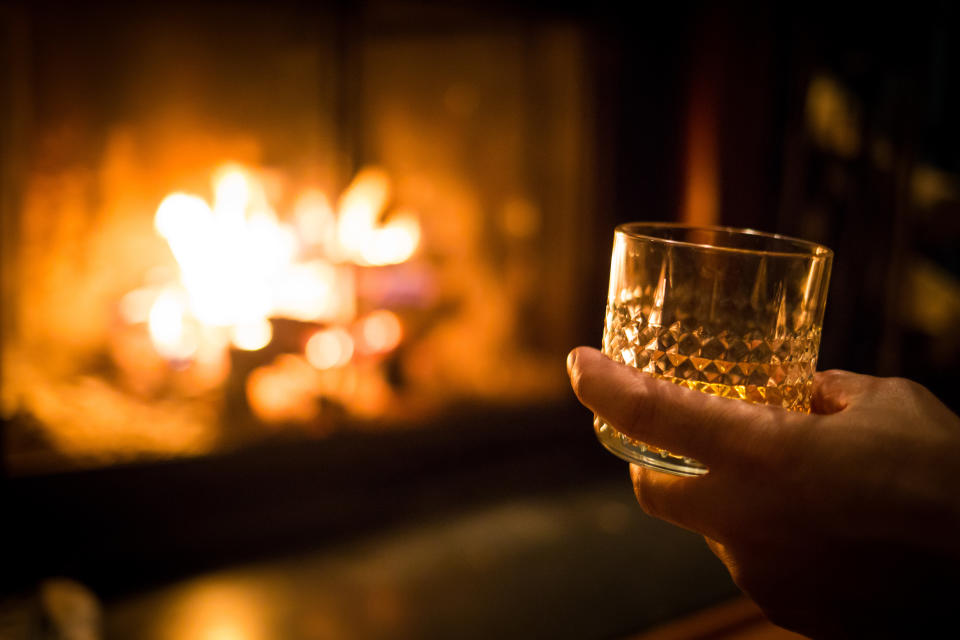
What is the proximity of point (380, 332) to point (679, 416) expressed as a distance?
152 cm

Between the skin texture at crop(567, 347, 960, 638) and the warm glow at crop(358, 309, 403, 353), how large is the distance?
139 centimetres

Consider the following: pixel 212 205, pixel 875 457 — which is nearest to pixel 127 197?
pixel 212 205

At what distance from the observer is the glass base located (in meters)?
0.71

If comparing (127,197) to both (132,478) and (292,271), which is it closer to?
(292,271)

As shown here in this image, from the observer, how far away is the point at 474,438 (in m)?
2.12

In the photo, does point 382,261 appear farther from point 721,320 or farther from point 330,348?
point 721,320

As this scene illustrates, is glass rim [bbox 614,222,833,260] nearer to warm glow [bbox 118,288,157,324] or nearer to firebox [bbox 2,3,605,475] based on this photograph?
firebox [bbox 2,3,605,475]

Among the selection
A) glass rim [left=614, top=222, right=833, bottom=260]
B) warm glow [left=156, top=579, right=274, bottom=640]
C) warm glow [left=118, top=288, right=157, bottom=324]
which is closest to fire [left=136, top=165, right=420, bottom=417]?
warm glow [left=118, top=288, right=157, bottom=324]

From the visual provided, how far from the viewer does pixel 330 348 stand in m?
2.00

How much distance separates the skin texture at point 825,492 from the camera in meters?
0.61

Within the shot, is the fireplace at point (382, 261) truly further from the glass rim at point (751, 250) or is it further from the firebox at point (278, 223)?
the glass rim at point (751, 250)

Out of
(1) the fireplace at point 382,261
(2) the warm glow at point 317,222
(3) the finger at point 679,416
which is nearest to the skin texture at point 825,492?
(3) the finger at point 679,416

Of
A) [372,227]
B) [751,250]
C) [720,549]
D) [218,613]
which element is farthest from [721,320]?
[372,227]

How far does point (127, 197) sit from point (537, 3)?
1.15m
